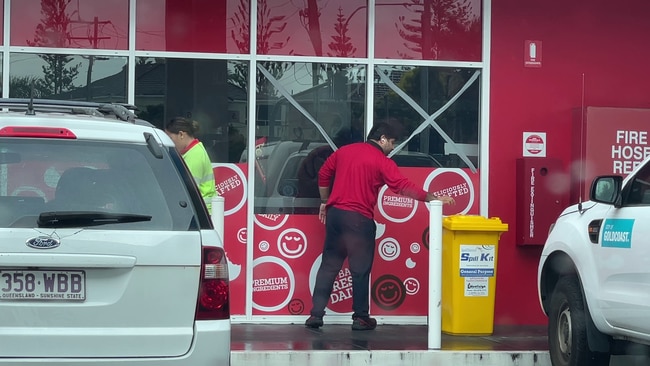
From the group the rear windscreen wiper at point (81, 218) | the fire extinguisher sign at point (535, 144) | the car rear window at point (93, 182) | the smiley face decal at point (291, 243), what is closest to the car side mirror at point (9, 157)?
the car rear window at point (93, 182)

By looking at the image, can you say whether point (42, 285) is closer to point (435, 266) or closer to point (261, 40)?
point (435, 266)

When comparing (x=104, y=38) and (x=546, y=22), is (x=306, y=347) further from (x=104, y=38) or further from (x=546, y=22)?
(x=546, y=22)

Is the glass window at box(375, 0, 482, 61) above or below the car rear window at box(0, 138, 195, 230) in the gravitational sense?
above

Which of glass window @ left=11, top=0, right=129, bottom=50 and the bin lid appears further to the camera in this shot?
glass window @ left=11, top=0, right=129, bottom=50

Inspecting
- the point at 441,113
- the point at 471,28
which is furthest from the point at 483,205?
the point at 471,28

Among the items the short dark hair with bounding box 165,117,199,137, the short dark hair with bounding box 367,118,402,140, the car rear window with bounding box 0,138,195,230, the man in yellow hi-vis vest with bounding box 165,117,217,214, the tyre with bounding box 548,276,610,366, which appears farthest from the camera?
the short dark hair with bounding box 367,118,402,140

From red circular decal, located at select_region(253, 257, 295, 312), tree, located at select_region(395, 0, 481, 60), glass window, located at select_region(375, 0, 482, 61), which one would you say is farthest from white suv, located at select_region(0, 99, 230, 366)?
tree, located at select_region(395, 0, 481, 60)

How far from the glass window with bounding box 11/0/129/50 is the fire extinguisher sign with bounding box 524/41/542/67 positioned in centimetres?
408

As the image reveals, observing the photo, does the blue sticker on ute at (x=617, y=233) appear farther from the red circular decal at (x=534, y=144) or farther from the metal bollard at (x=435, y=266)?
the red circular decal at (x=534, y=144)

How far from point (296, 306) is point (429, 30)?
315cm

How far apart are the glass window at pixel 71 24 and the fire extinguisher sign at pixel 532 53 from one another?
13.4 ft

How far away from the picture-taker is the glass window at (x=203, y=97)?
1023 cm

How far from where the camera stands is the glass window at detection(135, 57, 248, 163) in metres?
10.2

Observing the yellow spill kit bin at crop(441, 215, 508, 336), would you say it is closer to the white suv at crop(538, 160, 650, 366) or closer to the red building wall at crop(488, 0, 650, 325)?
the red building wall at crop(488, 0, 650, 325)
